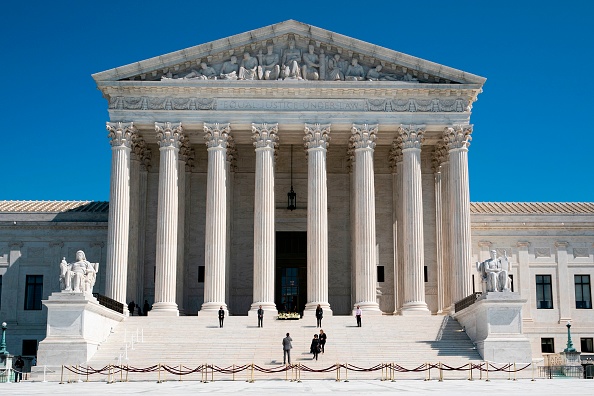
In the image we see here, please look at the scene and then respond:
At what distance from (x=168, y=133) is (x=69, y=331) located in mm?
15924

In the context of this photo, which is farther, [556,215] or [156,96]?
[556,215]

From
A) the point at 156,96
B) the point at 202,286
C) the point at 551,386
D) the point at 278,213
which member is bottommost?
the point at 551,386

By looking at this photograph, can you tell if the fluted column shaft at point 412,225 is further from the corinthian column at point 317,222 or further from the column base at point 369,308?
the corinthian column at point 317,222

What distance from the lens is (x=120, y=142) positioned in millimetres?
57938

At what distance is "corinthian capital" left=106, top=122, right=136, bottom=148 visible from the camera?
5788 cm

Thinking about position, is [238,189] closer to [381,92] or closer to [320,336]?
[381,92]

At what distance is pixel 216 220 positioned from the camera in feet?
189

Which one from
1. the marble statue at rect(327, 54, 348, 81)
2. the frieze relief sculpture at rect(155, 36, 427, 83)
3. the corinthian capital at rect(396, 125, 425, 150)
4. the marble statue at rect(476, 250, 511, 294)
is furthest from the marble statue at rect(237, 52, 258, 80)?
the marble statue at rect(476, 250, 511, 294)

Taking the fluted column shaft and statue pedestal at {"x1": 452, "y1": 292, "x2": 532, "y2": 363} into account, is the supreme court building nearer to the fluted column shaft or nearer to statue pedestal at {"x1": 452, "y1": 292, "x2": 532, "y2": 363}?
the fluted column shaft

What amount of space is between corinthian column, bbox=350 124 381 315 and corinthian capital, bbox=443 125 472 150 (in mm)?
4850

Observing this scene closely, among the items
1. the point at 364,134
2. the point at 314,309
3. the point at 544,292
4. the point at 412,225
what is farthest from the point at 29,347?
the point at 544,292

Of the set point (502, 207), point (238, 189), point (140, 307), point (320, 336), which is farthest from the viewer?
point (502, 207)

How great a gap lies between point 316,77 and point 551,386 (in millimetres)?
29310

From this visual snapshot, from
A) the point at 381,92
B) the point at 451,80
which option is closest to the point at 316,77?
the point at 381,92
